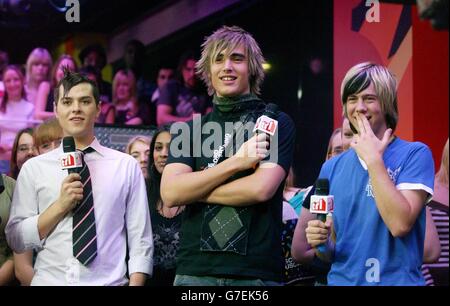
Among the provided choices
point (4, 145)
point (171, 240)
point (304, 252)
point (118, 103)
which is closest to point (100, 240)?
point (171, 240)

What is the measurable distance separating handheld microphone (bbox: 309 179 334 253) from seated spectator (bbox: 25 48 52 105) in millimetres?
2583

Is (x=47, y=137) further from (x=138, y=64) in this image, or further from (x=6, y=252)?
(x=138, y=64)

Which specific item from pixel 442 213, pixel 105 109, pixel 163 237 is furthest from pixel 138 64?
pixel 442 213

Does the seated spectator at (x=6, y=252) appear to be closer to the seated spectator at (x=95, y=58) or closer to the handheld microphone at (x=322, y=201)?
the handheld microphone at (x=322, y=201)

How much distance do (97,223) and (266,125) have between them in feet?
3.02

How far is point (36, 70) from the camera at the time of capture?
5.60 metres

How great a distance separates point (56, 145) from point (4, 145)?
1.81 ft

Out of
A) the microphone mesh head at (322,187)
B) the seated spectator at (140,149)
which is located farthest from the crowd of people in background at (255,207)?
the seated spectator at (140,149)

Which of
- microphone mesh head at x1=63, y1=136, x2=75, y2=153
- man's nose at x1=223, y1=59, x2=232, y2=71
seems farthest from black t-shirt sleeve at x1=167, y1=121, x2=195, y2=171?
microphone mesh head at x1=63, y1=136, x2=75, y2=153

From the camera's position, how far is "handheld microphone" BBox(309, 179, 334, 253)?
344 cm

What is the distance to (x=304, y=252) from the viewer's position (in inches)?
150
